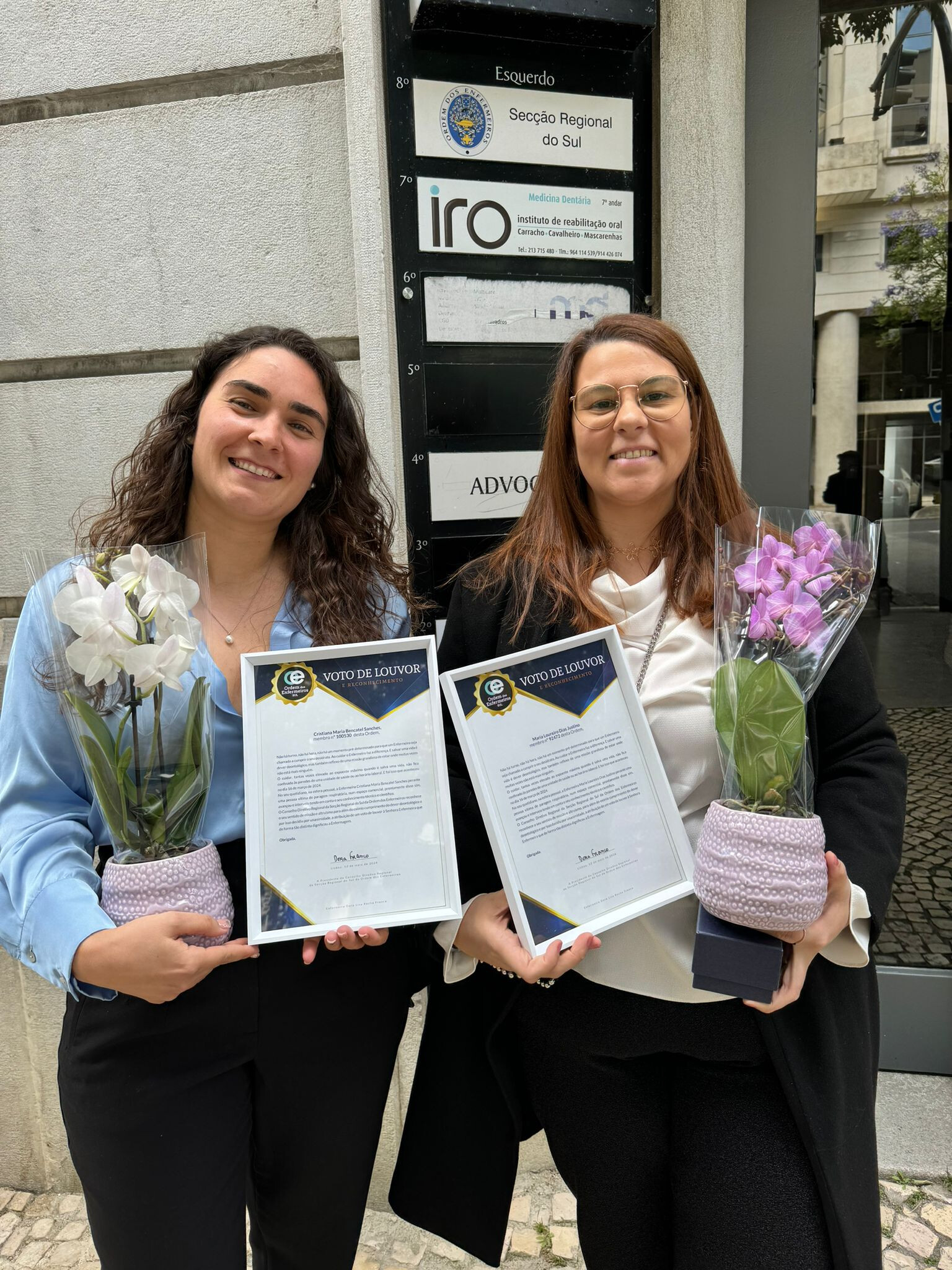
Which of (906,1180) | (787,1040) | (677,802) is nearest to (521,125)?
(677,802)

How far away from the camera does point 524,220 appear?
9.28ft

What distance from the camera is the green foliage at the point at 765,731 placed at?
4.57 ft

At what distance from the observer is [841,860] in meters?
1.59

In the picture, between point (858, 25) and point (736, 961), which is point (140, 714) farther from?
point (858, 25)

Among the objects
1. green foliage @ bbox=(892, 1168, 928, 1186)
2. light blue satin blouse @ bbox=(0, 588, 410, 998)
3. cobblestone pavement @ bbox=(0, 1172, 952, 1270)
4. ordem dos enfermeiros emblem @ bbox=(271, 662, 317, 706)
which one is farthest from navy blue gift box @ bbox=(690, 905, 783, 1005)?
green foliage @ bbox=(892, 1168, 928, 1186)

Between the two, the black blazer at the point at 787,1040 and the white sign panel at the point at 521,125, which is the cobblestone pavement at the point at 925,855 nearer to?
the black blazer at the point at 787,1040

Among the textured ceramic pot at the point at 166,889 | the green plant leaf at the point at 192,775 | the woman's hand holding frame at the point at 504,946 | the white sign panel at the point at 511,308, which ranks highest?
the white sign panel at the point at 511,308

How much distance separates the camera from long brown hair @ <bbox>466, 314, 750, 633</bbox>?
1762 millimetres

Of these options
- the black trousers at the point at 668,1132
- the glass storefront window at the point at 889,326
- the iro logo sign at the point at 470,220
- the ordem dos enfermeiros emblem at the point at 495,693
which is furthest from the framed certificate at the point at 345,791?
the glass storefront window at the point at 889,326

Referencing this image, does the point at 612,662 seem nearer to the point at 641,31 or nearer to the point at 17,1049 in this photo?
the point at 641,31

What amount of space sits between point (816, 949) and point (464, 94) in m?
2.61

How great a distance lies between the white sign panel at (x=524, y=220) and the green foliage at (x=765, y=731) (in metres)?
1.93

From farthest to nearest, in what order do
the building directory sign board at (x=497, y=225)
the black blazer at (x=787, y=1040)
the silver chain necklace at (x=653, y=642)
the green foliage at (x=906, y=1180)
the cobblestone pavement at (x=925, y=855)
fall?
the cobblestone pavement at (x=925, y=855) < the green foliage at (x=906, y=1180) < the building directory sign board at (x=497, y=225) < the silver chain necklace at (x=653, y=642) < the black blazer at (x=787, y=1040)

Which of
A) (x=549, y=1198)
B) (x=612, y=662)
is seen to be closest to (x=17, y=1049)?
(x=549, y=1198)
